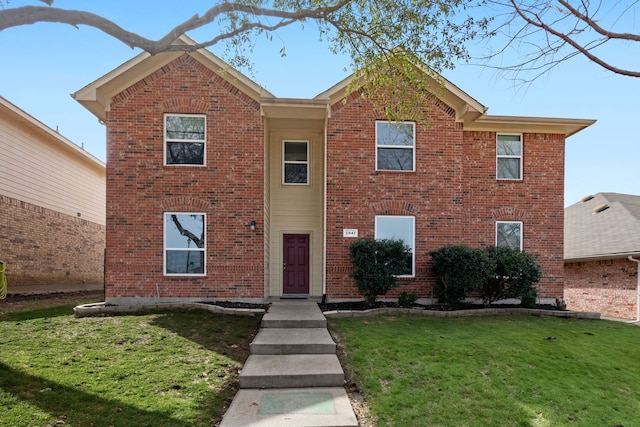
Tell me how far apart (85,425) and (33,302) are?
9.54 m

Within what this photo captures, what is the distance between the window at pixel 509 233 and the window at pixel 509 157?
4.77ft

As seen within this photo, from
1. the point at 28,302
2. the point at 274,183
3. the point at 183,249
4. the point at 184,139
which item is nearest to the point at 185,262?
the point at 183,249

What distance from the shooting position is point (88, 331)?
774cm

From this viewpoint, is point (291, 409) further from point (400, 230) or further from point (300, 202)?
point (300, 202)

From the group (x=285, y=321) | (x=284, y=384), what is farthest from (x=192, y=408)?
(x=285, y=321)

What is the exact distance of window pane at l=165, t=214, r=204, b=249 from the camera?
34.8 ft

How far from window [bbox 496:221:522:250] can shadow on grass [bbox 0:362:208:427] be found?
1058 cm

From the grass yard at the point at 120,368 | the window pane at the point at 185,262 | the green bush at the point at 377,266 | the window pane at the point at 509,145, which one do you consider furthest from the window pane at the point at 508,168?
the window pane at the point at 185,262

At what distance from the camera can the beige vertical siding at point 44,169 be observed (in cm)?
1326

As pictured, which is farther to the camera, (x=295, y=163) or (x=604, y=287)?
(x=604, y=287)

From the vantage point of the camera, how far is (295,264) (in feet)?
40.6

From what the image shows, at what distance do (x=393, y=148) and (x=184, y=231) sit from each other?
243 inches

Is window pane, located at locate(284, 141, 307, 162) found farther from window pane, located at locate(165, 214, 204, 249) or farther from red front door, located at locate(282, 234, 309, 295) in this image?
window pane, located at locate(165, 214, 204, 249)

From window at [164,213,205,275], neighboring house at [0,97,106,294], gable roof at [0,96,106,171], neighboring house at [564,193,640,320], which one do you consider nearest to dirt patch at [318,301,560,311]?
window at [164,213,205,275]
